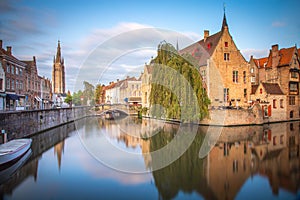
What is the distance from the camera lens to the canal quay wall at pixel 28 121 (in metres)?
15.0

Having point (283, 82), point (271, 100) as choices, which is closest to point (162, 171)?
point (271, 100)

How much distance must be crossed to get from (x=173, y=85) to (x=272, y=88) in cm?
1689

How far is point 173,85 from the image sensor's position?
17.6m

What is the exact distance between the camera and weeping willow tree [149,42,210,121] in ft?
57.8

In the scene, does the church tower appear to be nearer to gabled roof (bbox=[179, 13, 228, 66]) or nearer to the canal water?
gabled roof (bbox=[179, 13, 228, 66])

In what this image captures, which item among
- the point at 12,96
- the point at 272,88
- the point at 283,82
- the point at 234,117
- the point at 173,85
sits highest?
the point at 283,82

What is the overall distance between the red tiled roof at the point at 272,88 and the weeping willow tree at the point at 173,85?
532 inches

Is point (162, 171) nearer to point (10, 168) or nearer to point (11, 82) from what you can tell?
point (10, 168)

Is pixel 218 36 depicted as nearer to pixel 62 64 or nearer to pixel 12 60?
pixel 12 60

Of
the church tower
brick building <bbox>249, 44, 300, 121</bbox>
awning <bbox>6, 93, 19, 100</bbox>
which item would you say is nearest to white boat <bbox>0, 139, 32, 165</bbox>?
awning <bbox>6, 93, 19, 100</bbox>

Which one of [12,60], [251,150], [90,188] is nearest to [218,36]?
[251,150]

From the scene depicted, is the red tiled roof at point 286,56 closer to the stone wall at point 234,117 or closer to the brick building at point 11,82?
the stone wall at point 234,117

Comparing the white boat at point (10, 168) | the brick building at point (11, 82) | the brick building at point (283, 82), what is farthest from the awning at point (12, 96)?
the brick building at point (283, 82)

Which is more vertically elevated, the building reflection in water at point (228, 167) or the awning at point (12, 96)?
the awning at point (12, 96)
